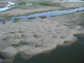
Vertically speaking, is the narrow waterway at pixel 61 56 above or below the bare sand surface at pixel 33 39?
below

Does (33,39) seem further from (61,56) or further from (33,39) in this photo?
(61,56)

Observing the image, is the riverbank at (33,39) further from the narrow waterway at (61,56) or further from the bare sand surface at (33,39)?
the narrow waterway at (61,56)

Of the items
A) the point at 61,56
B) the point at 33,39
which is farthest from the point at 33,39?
the point at 61,56

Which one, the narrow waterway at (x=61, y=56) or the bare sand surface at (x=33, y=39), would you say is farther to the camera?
the bare sand surface at (x=33, y=39)

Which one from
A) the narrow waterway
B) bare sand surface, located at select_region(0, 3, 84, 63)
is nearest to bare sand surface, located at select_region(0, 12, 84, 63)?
bare sand surface, located at select_region(0, 3, 84, 63)

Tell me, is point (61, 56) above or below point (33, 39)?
below

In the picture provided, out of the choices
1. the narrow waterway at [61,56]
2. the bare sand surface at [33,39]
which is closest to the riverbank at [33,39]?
the bare sand surface at [33,39]

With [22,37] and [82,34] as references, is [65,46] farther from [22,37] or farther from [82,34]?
[22,37]

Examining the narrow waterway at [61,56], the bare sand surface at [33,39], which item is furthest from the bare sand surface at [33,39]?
the narrow waterway at [61,56]
